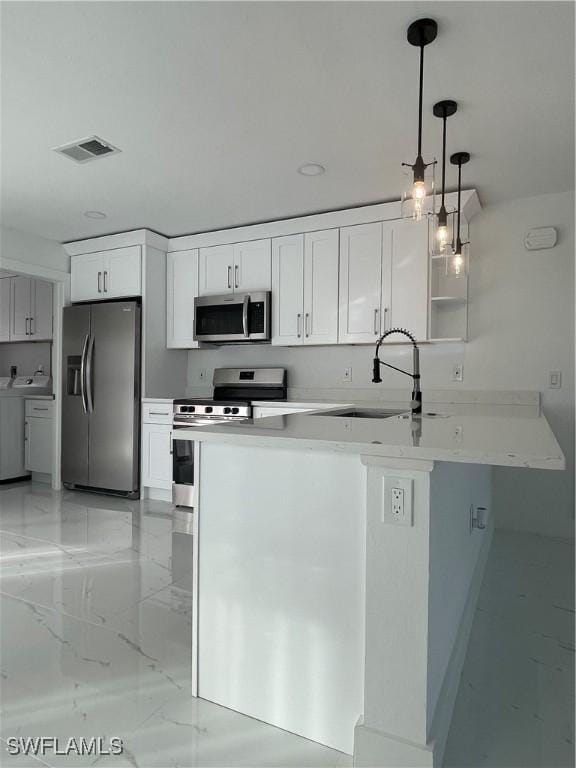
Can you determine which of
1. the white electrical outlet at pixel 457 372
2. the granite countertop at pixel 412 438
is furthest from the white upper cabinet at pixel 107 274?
the granite countertop at pixel 412 438

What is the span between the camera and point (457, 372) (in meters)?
3.82

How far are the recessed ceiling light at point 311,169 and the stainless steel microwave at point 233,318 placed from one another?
1.18 meters

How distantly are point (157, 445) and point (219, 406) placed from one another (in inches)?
29.7

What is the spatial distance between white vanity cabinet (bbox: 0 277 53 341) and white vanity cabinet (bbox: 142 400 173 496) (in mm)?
1873

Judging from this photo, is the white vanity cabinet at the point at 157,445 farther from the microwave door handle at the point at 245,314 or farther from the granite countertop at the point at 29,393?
the granite countertop at the point at 29,393

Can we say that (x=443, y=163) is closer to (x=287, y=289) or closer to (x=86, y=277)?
(x=287, y=289)

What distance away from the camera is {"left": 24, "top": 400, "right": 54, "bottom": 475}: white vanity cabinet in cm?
508

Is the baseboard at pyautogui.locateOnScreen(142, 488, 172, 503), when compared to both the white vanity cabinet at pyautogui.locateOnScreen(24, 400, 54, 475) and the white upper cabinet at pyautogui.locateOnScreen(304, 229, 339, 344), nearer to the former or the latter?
the white vanity cabinet at pyautogui.locateOnScreen(24, 400, 54, 475)

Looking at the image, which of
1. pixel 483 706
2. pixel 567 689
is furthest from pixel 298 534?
pixel 567 689

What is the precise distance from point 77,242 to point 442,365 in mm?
3594

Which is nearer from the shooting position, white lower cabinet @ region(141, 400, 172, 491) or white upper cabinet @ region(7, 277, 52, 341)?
white lower cabinet @ region(141, 400, 172, 491)

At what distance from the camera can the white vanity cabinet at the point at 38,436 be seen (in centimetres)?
508

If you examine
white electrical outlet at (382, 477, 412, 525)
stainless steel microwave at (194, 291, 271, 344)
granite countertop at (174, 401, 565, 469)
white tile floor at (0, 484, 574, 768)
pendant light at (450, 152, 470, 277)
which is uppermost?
pendant light at (450, 152, 470, 277)

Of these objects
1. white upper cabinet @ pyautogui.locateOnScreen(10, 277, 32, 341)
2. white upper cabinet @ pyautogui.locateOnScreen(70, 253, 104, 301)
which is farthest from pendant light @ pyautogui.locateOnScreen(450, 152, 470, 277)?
white upper cabinet @ pyautogui.locateOnScreen(10, 277, 32, 341)
